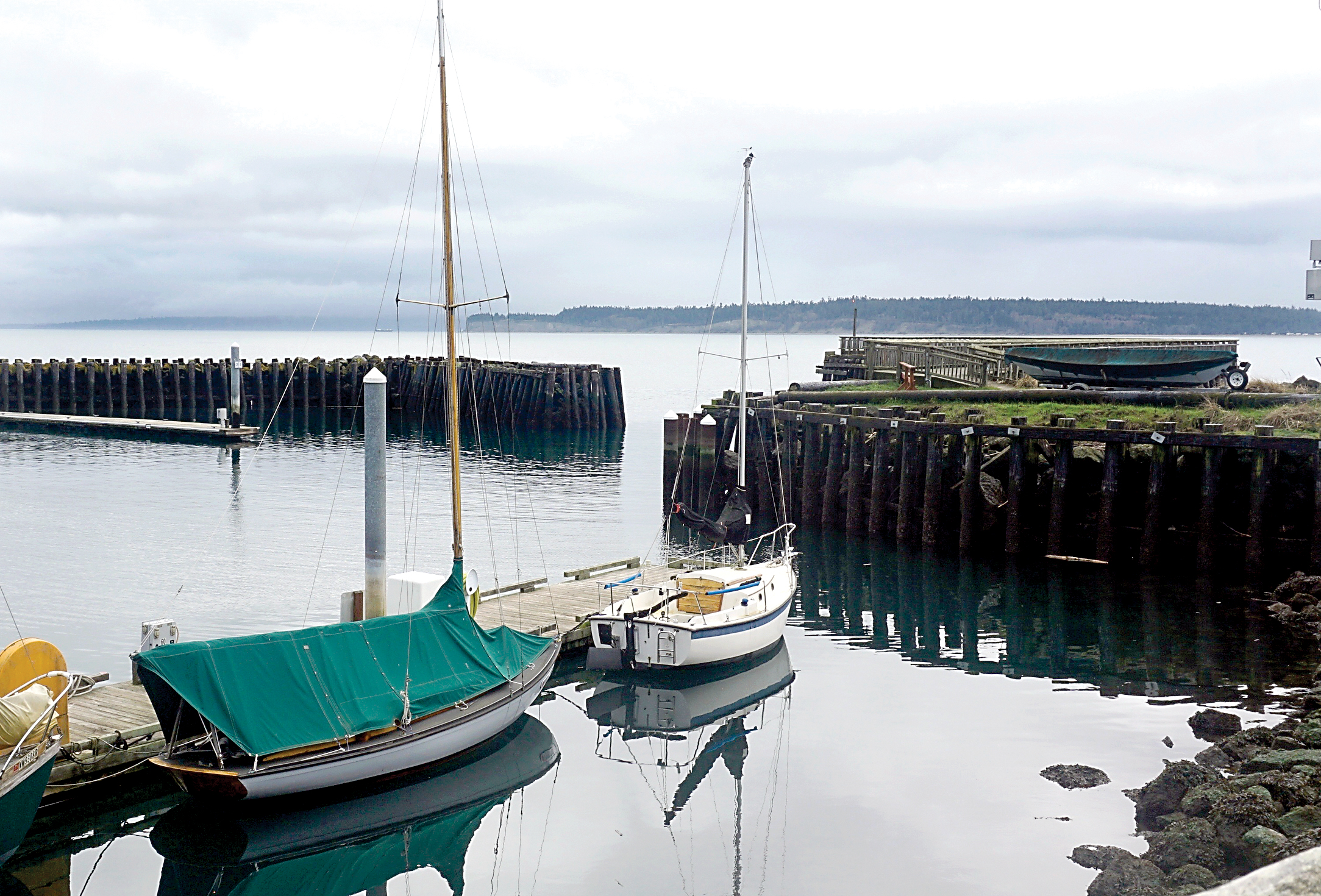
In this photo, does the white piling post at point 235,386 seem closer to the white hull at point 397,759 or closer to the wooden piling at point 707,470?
the wooden piling at point 707,470

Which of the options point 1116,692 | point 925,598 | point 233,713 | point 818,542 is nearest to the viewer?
point 233,713

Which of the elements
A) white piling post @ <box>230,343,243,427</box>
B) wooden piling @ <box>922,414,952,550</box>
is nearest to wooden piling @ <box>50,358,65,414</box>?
white piling post @ <box>230,343,243,427</box>

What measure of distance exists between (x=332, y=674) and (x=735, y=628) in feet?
29.9

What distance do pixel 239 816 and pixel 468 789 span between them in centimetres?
340

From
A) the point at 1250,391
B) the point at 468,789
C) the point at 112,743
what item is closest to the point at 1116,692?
the point at 468,789

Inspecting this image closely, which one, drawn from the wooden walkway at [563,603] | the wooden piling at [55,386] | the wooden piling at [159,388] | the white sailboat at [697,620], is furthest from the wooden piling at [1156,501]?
the wooden piling at [55,386]

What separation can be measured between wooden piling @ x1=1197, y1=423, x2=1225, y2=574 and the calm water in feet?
3.17

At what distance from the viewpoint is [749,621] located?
77.0ft

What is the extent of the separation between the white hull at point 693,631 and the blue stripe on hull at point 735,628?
0.5 inches

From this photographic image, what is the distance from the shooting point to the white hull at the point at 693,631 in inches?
881

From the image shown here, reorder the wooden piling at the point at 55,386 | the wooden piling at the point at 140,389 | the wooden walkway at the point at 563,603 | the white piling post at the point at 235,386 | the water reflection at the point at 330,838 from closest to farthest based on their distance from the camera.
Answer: the water reflection at the point at 330,838, the wooden walkway at the point at 563,603, the white piling post at the point at 235,386, the wooden piling at the point at 55,386, the wooden piling at the point at 140,389

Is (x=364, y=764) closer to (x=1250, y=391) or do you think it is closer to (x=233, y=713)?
(x=233, y=713)

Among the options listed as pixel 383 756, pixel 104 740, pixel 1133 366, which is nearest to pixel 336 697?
pixel 383 756

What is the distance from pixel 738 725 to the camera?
20.8m
